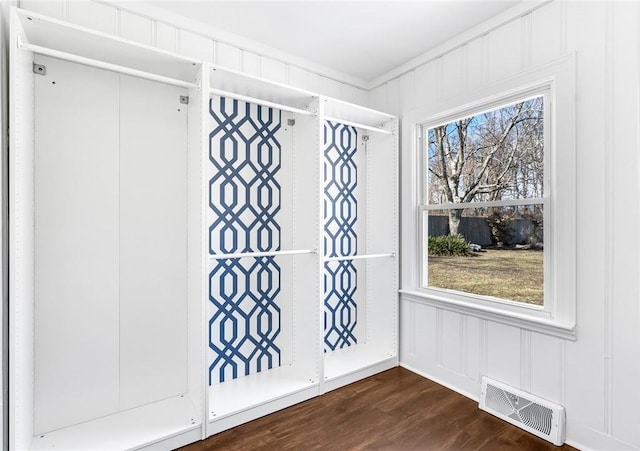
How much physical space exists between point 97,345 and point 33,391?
336 millimetres

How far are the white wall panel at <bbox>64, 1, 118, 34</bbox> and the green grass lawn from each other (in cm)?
271

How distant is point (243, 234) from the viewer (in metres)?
2.49

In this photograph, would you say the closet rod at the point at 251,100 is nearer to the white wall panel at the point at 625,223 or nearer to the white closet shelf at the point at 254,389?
the white wall panel at the point at 625,223

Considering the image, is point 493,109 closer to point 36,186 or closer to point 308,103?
point 308,103

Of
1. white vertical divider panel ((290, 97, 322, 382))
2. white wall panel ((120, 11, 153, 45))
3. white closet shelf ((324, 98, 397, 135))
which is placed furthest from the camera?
white closet shelf ((324, 98, 397, 135))

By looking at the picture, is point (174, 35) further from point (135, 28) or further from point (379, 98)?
point (379, 98)

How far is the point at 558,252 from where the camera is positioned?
75.8 inches

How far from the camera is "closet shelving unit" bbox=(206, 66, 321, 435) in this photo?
230 centimetres

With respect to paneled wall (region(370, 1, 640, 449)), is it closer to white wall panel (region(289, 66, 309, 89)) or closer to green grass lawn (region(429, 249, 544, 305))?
green grass lawn (region(429, 249, 544, 305))

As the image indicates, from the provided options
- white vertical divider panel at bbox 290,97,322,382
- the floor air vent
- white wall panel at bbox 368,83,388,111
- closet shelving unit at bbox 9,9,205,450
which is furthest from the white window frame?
closet shelving unit at bbox 9,9,205,450

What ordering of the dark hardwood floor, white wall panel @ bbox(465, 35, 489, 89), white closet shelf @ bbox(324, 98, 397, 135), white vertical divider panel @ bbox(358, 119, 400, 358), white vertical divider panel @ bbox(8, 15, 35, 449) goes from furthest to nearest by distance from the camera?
1. white vertical divider panel @ bbox(358, 119, 400, 358)
2. white closet shelf @ bbox(324, 98, 397, 135)
3. white wall panel @ bbox(465, 35, 489, 89)
4. the dark hardwood floor
5. white vertical divider panel @ bbox(8, 15, 35, 449)

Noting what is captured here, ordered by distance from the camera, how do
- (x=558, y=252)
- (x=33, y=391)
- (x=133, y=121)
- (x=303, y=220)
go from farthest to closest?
(x=303, y=220), (x=133, y=121), (x=558, y=252), (x=33, y=391)

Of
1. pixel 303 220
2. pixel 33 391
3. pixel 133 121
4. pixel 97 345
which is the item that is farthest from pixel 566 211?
pixel 33 391

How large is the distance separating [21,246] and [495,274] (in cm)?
272
